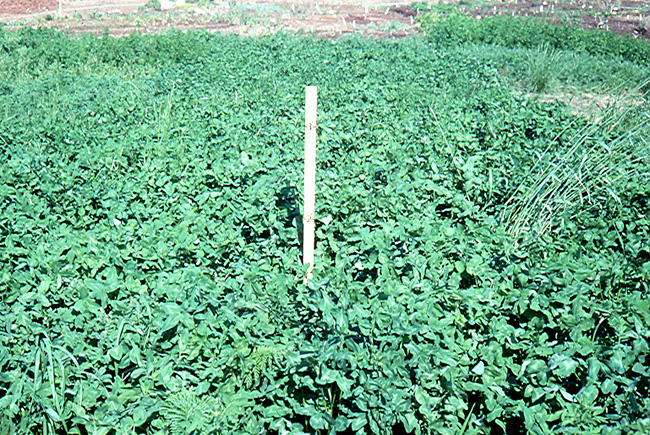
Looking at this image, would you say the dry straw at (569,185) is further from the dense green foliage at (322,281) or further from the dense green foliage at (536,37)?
the dense green foliage at (536,37)

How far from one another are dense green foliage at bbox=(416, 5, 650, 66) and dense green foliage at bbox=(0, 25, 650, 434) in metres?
9.04

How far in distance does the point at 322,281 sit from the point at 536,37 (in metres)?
13.4

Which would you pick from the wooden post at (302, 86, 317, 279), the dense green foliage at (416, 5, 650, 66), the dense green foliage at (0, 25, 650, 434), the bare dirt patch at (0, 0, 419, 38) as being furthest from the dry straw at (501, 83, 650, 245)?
the bare dirt patch at (0, 0, 419, 38)

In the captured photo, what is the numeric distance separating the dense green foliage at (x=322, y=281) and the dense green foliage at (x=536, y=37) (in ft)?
29.7

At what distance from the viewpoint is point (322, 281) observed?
3.09 metres

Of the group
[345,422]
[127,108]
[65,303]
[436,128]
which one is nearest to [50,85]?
[127,108]

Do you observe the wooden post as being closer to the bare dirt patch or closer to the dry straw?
the dry straw

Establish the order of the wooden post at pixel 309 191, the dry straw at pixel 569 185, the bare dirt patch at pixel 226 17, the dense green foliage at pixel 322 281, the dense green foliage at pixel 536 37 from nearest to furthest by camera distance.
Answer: the dense green foliage at pixel 322 281, the wooden post at pixel 309 191, the dry straw at pixel 569 185, the dense green foliage at pixel 536 37, the bare dirt patch at pixel 226 17

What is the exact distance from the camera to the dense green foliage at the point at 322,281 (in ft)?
8.26

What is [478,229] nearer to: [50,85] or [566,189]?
[566,189]

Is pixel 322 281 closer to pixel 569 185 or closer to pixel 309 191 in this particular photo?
pixel 309 191

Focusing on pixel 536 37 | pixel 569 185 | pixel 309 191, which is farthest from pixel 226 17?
pixel 309 191

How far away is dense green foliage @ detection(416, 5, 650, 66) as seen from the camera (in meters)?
13.4

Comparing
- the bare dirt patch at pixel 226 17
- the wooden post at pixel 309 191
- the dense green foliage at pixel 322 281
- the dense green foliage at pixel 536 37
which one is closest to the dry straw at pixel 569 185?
the dense green foliage at pixel 322 281
